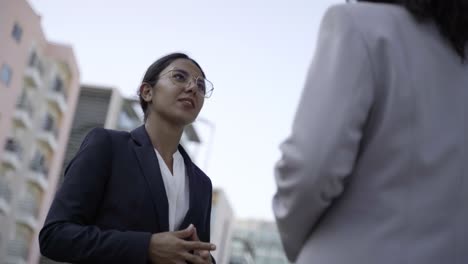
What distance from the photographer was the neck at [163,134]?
11.2 feet

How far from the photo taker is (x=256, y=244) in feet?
405

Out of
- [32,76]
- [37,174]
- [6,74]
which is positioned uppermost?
[6,74]

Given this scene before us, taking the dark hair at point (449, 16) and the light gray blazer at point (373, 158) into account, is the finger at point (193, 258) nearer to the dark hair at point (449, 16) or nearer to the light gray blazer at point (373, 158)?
the light gray blazer at point (373, 158)

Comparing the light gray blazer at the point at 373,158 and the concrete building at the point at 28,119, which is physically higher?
the light gray blazer at the point at 373,158

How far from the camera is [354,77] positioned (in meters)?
1.96

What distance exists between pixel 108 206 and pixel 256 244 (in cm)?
12174

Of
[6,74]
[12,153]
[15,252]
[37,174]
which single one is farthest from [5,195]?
[6,74]

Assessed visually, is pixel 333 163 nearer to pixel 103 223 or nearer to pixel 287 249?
pixel 287 249

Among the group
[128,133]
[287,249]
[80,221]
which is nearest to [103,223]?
[80,221]

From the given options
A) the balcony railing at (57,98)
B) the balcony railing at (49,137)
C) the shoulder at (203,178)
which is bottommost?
the balcony railing at (49,137)

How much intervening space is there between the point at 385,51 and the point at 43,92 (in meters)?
48.1

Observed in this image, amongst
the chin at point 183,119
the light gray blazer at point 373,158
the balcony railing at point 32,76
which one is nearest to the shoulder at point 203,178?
the chin at point 183,119

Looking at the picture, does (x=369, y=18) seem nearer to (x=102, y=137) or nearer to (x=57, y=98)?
(x=102, y=137)

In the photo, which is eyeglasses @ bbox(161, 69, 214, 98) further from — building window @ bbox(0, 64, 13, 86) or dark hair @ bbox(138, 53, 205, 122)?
building window @ bbox(0, 64, 13, 86)
